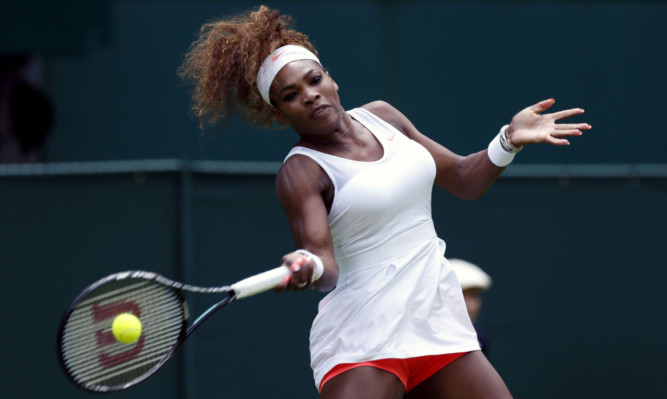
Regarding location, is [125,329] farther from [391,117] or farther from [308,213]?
[391,117]

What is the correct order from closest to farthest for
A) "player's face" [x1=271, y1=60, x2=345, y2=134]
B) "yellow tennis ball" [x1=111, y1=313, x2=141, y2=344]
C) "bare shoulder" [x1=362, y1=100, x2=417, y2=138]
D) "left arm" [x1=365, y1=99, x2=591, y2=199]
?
"yellow tennis ball" [x1=111, y1=313, x2=141, y2=344], "player's face" [x1=271, y1=60, x2=345, y2=134], "left arm" [x1=365, y1=99, x2=591, y2=199], "bare shoulder" [x1=362, y1=100, x2=417, y2=138]

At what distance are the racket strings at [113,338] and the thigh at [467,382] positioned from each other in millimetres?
809

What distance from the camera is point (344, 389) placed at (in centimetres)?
284

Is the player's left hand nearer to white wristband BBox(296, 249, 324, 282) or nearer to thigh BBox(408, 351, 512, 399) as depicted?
thigh BBox(408, 351, 512, 399)

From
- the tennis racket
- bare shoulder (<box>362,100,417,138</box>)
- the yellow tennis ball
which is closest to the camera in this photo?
the tennis racket

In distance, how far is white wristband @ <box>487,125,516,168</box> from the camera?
10.5 ft

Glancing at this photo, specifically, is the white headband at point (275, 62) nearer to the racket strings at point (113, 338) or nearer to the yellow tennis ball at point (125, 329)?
the racket strings at point (113, 338)

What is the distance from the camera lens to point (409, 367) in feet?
9.70

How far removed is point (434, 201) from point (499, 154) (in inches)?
84.5

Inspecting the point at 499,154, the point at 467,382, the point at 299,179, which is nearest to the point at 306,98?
the point at 299,179

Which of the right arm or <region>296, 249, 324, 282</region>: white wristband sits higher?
the right arm

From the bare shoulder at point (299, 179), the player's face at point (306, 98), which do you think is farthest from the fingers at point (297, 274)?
the player's face at point (306, 98)

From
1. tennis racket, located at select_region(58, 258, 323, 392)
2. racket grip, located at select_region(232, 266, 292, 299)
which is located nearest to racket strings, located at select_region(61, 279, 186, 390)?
tennis racket, located at select_region(58, 258, 323, 392)

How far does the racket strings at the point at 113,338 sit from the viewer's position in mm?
2658
